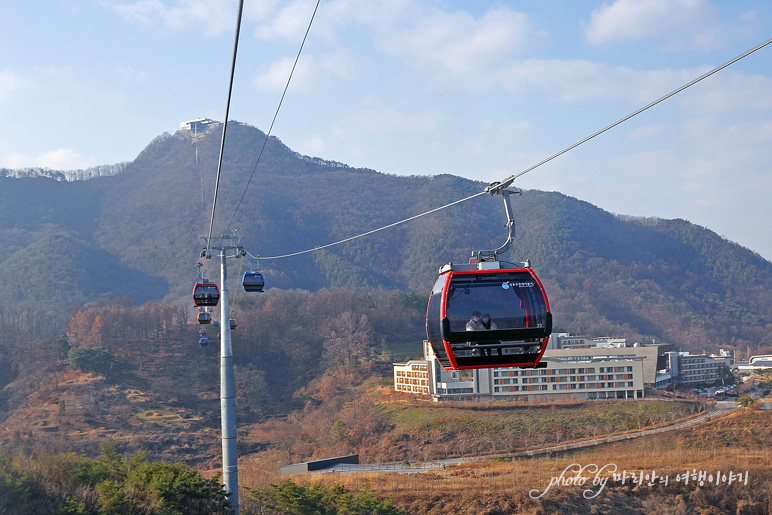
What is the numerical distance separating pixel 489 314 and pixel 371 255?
159689mm

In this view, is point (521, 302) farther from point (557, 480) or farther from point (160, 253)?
point (160, 253)

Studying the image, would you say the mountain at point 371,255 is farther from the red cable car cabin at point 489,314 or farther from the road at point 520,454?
the red cable car cabin at point 489,314

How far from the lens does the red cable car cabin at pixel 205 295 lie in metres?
22.2

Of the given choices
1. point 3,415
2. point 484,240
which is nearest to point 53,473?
point 3,415

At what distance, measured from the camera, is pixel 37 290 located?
399 ft

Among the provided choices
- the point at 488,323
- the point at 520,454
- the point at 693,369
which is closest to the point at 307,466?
the point at 520,454

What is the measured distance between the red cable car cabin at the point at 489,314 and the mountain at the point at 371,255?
383 ft

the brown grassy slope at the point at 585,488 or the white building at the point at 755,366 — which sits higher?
the white building at the point at 755,366

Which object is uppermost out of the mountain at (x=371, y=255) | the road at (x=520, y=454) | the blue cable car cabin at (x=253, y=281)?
the mountain at (x=371, y=255)

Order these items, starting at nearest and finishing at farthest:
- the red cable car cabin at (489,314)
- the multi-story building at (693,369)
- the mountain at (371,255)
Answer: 1. the red cable car cabin at (489,314)
2. the multi-story building at (693,369)
3. the mountain at (371,255)

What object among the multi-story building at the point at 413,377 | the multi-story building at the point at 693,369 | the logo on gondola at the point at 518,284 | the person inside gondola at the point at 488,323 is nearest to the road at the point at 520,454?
the multi-story building at the point at 413,377

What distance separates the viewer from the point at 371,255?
562ft

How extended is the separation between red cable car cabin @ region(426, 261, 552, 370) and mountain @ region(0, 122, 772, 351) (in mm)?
→ 116630

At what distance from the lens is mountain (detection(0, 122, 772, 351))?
137750 millimetres
